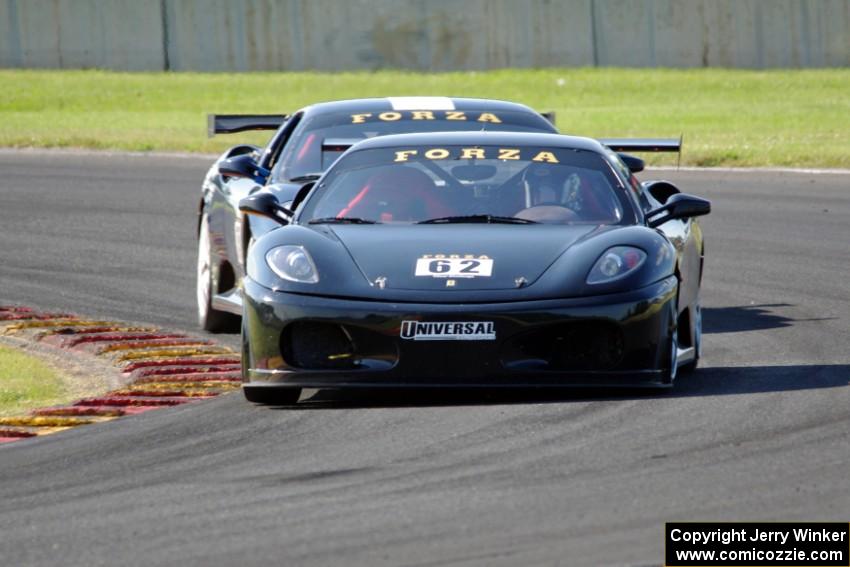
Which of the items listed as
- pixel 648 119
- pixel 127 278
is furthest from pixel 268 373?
pixel 648 119

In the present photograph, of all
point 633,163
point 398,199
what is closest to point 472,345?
point 398,199

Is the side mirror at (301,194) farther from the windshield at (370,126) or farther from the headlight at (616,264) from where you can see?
the headlight at (616,264)

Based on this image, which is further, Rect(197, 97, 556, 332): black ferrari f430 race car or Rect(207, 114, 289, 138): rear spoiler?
Rect(207, 114, 289, 138): rear spoiler

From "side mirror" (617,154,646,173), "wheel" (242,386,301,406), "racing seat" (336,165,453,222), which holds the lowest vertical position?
"wheel" (242,386,301,406)

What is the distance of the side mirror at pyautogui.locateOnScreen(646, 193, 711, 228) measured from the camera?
26.1 feet

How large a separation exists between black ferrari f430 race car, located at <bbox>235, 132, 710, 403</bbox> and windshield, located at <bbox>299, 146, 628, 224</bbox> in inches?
0.6

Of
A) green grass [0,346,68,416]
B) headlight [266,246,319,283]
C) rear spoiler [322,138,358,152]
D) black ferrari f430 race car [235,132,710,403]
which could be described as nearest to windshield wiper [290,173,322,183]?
rear spoiler [322,138,358,152]

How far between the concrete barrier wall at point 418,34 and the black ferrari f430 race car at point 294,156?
20.3m

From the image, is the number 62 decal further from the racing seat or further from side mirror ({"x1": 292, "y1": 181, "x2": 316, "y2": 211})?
side mirror ({"x1": 292, "y1": 181, "x2": 316, "y2": 211})

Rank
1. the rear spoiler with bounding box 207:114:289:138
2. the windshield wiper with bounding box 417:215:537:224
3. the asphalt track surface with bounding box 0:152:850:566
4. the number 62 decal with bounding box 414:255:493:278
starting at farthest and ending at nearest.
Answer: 1. the rear spoiler with bounding box 207:114:289:138
2. the windshield wiper with bounding box 417:215:537:224
3. the number 62 decal with bounding box 414:255:493:278
4. the asphalt track surface with bounding box 0:152:850:566

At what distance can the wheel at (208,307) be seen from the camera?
1013 centimetres

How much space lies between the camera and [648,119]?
1021 inches

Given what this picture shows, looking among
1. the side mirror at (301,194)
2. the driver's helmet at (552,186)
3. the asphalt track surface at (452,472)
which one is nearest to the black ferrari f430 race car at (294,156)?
the side mirror at (301,194)

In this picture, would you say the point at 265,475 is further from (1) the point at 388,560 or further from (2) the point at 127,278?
(2) the point at 127,278
